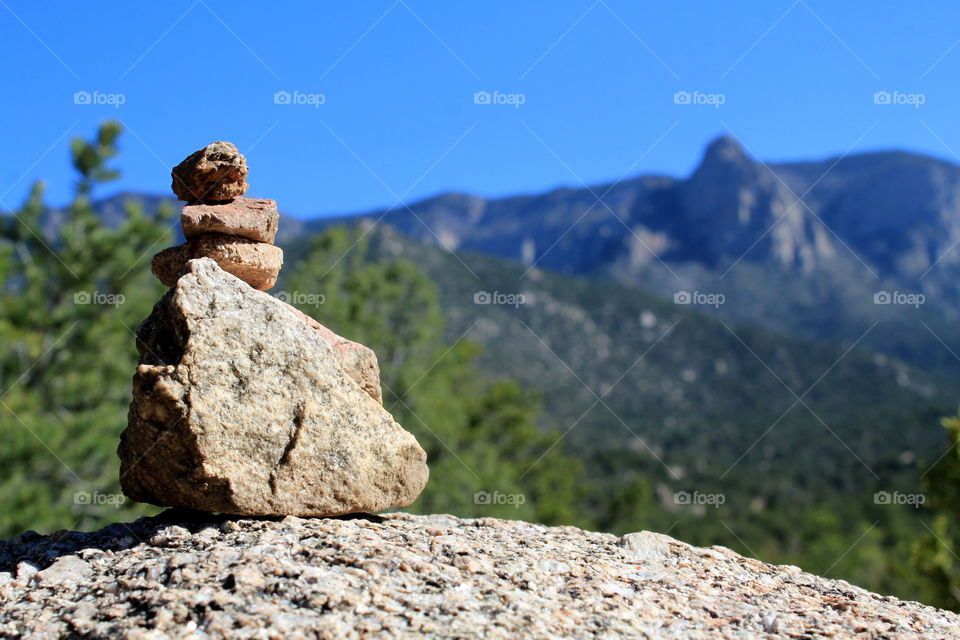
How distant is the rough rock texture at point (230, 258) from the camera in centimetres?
759

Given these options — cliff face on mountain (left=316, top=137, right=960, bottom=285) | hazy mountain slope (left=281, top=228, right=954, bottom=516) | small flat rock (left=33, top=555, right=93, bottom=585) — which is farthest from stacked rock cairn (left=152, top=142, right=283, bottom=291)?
cliff face on mountain (left=316, top=137, right=960, bottom=285)

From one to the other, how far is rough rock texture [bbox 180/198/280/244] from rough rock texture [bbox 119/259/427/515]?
45cm

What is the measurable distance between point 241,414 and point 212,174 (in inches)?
89.6

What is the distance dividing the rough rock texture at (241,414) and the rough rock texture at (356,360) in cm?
26

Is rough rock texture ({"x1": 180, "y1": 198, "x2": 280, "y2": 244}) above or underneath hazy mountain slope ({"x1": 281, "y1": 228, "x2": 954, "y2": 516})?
underneath

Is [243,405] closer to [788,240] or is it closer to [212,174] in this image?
[212,174]

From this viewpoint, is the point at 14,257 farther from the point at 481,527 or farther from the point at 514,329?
the point at 514,329

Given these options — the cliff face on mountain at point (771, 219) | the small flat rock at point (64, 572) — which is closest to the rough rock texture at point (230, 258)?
the small flat rock at point (64, 572)

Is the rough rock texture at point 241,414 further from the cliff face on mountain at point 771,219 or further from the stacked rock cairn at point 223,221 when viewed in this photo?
the cliff face on mountain at point 771,219

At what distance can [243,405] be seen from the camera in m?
6.79

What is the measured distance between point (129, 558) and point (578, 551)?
333 cm

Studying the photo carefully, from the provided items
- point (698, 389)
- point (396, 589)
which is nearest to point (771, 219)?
point (698, 389)

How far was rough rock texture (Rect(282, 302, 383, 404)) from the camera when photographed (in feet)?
25.2

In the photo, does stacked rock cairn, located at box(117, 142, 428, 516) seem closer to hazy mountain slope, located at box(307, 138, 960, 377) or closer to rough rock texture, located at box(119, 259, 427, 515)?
rough rock texture, located at box(119, 259, 427, 515)
